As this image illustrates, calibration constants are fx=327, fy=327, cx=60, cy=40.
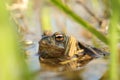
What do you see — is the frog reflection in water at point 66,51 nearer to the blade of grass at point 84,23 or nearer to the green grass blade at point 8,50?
the blade of grass at point 84,23

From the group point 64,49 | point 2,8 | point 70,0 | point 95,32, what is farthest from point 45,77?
point 70,0

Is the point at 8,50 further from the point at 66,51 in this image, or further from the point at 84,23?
the point at 66,51

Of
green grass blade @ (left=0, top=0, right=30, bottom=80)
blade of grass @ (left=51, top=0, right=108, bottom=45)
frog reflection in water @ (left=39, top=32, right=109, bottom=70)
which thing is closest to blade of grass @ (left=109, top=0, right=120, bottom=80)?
green grass blade @ (left=0, top=0, right=30, bottom=80)

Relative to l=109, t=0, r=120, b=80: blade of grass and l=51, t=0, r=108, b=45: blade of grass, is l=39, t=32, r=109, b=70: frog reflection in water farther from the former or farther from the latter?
l=109, t=0, r=120, b=80: blade of grass

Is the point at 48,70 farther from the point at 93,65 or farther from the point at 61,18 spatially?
the point at 61,18

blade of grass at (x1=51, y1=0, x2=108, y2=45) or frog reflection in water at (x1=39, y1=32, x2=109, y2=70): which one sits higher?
blade of grass at (x1=51, y1=0, x2=108, y2=45)

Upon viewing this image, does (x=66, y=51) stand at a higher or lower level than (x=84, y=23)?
lower

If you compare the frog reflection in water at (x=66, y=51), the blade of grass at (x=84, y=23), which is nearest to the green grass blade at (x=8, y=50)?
the blade of grass at (x=84, y=23)

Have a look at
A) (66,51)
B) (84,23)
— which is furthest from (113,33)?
(66,51)
